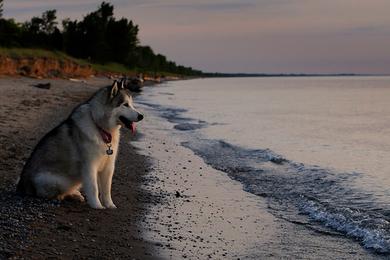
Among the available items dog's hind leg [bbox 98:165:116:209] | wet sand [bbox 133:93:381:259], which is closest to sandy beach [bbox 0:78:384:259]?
wet sand [bbox 133:93:381:259]

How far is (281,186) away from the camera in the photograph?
968 cm

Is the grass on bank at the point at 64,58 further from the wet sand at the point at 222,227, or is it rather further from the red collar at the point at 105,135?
the red collar at the point at 105,135

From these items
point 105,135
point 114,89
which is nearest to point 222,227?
point 105,135

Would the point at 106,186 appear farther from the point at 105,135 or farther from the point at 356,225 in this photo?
the point at 356,225

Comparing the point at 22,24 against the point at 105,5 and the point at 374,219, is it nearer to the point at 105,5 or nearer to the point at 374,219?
the point at 105,5

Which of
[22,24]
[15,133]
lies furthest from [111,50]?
[15,133]

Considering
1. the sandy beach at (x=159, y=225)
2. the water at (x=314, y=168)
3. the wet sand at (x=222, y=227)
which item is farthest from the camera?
the water at (x=314, y=168)

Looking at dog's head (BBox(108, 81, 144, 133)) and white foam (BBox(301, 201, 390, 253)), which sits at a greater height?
dog's head (BBox(108, 81, 144, 133))

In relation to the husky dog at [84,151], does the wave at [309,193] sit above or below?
below

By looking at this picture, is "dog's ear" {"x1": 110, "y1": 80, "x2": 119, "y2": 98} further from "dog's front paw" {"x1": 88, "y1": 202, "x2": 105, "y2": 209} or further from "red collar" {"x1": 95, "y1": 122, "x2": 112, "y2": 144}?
"dog's front paw" {"x1": 88, "y1": 202, "x2": 105, "y2": 209}

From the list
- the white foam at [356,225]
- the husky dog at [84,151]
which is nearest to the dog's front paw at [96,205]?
the husky dog at [84,151]

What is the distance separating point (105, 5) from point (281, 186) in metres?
100

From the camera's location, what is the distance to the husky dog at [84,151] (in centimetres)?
711

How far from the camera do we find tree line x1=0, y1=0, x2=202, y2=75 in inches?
2879
